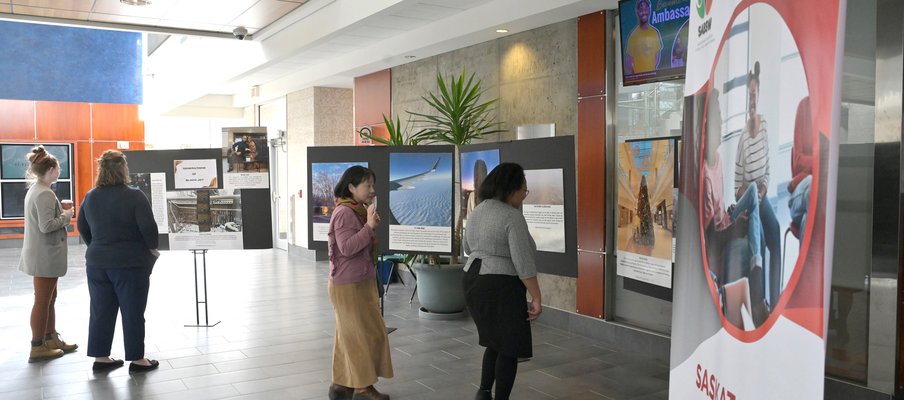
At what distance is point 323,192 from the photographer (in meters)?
6.29

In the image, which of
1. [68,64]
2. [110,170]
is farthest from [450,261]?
[68,64]

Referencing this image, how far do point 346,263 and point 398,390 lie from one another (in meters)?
1.20

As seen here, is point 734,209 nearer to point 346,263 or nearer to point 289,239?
point 346,263

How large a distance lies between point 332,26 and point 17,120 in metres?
11.5

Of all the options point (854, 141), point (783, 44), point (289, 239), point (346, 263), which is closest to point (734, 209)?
point (783, 44)

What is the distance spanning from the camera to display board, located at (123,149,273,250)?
685 cm

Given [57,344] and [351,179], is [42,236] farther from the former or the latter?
[351,179]

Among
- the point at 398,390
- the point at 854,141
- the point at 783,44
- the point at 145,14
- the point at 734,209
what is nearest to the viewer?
the point at 783,44


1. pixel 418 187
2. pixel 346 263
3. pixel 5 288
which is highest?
pixel 418 187

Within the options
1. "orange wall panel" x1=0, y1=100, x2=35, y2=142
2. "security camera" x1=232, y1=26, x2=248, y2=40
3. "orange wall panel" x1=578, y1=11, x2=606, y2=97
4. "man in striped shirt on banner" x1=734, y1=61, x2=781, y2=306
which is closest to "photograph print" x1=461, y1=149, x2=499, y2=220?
"orange wall panel" x1=578, y1=11, x2=606, y2=97

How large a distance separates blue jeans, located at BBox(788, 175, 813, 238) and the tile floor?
383 centimetres

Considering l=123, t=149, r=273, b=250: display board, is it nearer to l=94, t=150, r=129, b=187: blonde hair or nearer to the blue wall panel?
l=94, t=150, r=129, b=187: blonde hair

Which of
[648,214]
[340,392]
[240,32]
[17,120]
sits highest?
[240,32]

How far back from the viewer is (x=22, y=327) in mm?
6973
